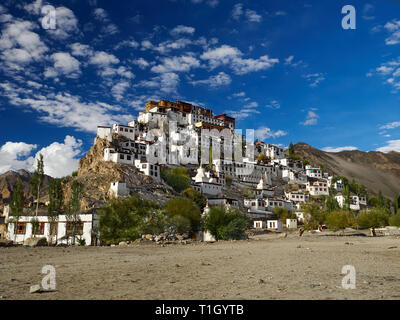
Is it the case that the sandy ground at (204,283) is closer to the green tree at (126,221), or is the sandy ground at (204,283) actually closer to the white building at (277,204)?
the green tree at (126,221)

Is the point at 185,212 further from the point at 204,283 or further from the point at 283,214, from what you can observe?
the point at 283,214

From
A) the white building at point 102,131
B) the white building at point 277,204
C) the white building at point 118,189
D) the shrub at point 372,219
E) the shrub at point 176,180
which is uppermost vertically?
the white building at point 102,131

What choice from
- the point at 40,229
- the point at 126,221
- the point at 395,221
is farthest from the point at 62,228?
the point at 395,221

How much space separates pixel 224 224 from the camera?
138 feet

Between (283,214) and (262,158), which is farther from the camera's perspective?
(262,158)

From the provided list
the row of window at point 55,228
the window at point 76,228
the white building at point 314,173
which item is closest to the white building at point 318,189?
the white building at point 314,173

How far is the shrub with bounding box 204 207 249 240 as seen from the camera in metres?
41.2

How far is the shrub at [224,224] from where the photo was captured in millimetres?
41219

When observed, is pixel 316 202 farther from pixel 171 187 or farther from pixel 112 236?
pixel 112 236

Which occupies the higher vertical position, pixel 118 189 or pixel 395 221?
pixel 118 189

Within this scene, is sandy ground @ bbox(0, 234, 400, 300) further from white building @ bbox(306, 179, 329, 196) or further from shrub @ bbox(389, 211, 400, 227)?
white building @ bbox(306, 179, 329, 196)

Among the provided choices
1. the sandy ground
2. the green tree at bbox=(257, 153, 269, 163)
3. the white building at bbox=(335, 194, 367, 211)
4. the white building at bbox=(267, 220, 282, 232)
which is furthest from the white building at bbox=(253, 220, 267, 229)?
the sandy ground

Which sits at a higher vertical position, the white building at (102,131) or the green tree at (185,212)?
the white building at (102,131)
